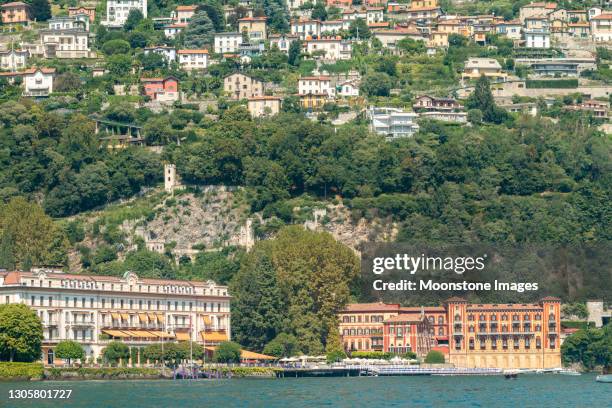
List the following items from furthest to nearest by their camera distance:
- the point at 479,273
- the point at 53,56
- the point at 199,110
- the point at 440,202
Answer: the point at 53,56 < the point at 199,110 < the point at 440,202 < the point at 479,273

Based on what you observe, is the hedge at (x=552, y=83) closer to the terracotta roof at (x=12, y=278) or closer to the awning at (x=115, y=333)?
the awning at (x=115, y=333)

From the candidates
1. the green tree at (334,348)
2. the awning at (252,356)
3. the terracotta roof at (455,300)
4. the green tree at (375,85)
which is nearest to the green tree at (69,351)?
the awning at (252,356)

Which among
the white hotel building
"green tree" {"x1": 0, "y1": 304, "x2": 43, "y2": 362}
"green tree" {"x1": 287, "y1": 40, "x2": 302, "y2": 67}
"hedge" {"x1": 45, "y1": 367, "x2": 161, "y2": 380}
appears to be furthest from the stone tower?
"green tree" {"x1": 0, "y1": 304, "x2": 43, "y2": 362}

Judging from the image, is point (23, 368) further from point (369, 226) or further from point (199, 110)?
point (199, 110)

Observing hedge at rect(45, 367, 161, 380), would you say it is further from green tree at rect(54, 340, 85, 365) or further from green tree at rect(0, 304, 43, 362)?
green tree at rect(54, 340, 85, 365)

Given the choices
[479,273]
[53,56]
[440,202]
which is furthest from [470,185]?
[53,56]

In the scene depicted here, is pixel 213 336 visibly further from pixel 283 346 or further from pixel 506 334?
pixel 506 334

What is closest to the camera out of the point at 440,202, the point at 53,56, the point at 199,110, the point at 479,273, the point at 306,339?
the point at 306,339
